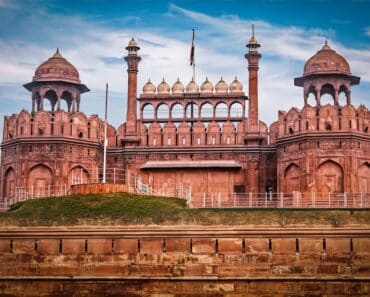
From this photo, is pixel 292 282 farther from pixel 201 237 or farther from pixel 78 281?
pixel 78 281

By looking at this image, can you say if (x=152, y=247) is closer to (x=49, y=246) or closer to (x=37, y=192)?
(x=49, y=246)

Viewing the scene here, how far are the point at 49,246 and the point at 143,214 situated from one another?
3.94m

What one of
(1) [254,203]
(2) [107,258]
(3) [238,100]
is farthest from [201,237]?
(3) [238,100]

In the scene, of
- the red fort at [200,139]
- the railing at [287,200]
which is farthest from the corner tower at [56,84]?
the railing at [287,200]

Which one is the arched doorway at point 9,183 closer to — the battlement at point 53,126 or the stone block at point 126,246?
the battlement at point 53,126

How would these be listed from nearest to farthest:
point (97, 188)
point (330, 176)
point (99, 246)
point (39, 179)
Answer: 1. point (99, 246)
2. point (97, 188)
3. point (330, 176)
4. point (39, 179)

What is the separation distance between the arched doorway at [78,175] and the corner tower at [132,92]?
281 centimetres

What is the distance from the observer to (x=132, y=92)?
4550 cm

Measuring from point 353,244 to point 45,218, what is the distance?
12283 mm

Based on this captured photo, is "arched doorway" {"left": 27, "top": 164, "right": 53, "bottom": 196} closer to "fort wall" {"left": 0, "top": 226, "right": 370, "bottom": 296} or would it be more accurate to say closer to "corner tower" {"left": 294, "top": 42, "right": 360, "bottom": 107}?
"fort wall" {"left": 0, "top": 226, "right": 370, "bottom": 296}

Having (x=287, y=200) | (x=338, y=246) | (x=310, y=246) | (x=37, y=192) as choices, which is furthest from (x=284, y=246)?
(x=37, y=192)

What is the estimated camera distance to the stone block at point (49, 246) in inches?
1356

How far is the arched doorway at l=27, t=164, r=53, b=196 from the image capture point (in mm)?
42344

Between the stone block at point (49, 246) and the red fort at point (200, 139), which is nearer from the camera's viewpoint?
the stone block at point (49, 246)
